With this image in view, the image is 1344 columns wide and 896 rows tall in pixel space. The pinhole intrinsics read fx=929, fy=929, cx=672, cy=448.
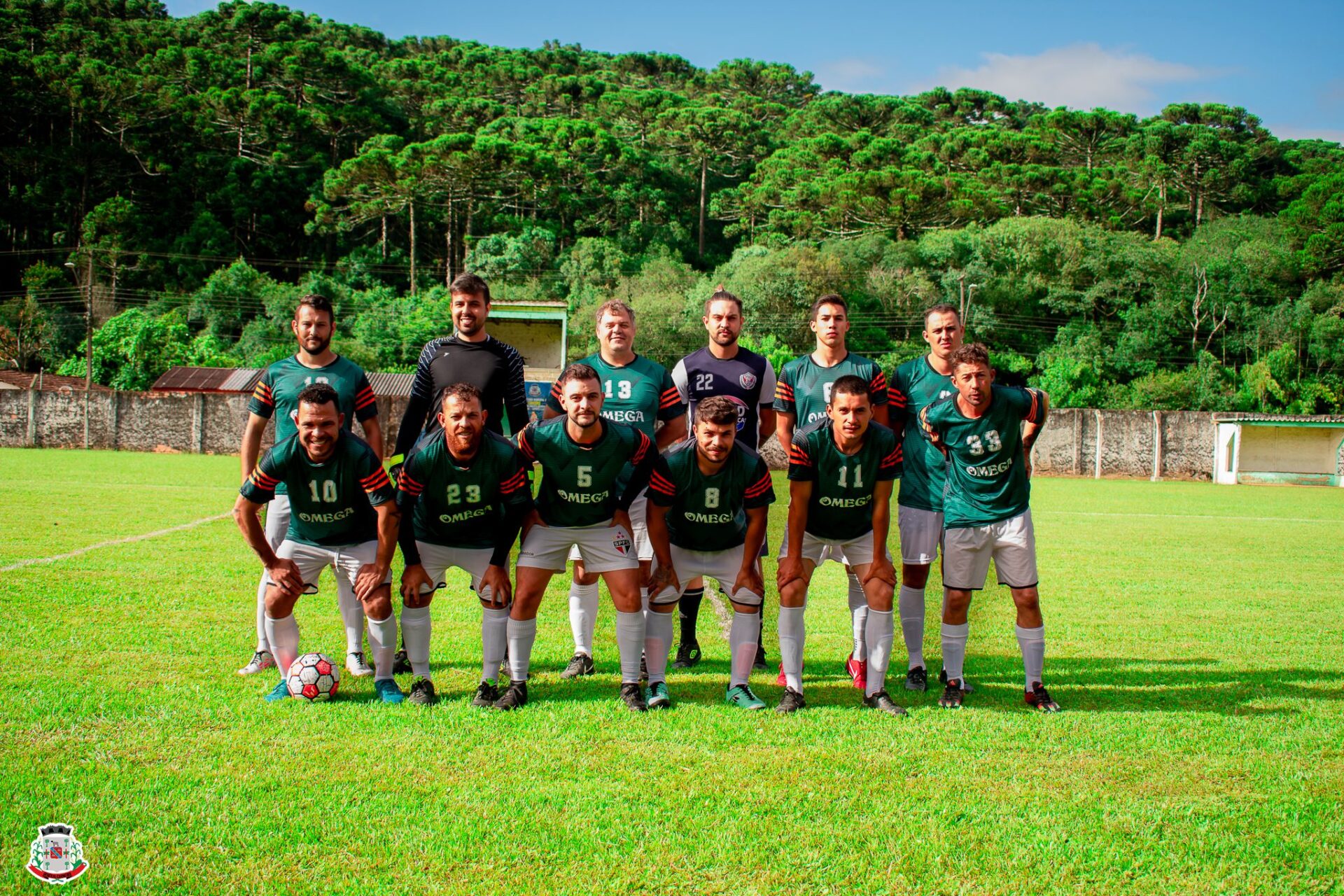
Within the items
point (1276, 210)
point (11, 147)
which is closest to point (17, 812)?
point (11, 147)

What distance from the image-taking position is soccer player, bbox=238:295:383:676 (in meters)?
4.79

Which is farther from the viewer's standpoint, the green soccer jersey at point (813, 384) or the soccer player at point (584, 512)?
the green soccer jersey at point (813, 384)

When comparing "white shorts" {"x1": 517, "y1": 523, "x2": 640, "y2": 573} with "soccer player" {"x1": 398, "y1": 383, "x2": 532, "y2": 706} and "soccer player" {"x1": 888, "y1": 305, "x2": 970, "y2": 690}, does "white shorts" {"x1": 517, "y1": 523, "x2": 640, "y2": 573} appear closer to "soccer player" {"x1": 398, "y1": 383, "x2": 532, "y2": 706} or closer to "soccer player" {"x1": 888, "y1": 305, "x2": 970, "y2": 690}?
"soccer player" {"x1": 398, "y1": 383, "x2": 532, "y2": 706}

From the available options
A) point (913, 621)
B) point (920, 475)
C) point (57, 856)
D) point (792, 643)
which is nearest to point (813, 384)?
point (920, 475)

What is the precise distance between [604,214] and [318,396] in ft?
207

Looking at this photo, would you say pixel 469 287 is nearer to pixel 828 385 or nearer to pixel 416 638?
pixel 416 638

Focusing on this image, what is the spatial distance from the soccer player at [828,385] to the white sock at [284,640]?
265 centimetres

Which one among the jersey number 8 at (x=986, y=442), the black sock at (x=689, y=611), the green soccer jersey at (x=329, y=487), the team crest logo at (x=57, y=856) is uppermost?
the jersey number 8 at (x=986, y=442)

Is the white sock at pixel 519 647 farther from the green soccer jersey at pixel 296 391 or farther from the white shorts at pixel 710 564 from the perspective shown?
the green soccer jersey at pixel 296 391

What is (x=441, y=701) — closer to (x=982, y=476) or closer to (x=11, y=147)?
(x=982, y=476)

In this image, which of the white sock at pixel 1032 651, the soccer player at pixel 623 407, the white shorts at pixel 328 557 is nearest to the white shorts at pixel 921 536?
the white sock at pixel 1032 651

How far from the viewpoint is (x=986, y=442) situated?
15.2 feet

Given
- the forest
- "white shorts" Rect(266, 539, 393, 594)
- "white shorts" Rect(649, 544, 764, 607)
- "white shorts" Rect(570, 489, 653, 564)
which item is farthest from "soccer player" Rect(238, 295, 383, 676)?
the forest

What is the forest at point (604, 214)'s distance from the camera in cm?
4422
